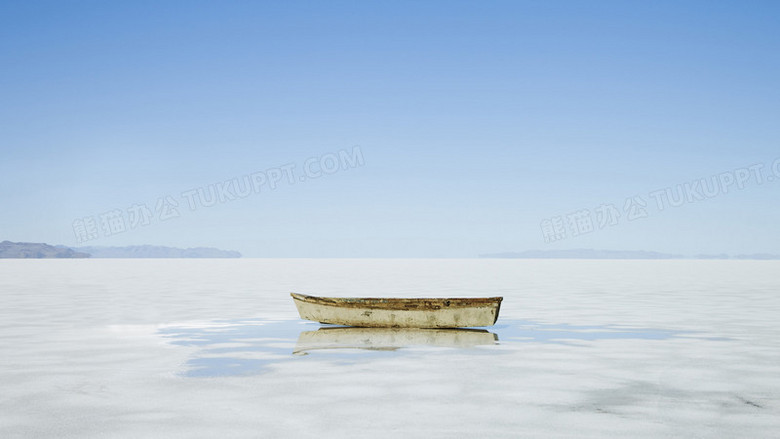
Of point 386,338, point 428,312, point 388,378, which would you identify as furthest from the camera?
point 428,312

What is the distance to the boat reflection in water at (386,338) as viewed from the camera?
17522 millimetres

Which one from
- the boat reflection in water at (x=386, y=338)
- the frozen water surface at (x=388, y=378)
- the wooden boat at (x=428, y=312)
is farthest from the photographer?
the wooden boat at (x=428, y=312)

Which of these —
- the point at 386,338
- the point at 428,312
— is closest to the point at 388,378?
the point at 386,338

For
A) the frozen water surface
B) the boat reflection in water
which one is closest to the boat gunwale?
the boat reflection in water

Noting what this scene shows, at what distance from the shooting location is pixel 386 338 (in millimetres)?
19000

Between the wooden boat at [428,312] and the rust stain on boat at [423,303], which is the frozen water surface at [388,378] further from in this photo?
the rust stain on boat at [423,303]

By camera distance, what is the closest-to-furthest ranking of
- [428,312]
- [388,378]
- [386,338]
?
[388,378] < [386,338] < [428,312]

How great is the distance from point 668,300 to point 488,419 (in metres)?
28.0

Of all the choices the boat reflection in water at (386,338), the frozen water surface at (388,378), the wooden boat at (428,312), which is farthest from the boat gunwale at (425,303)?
the frozen water surface at (388,378)

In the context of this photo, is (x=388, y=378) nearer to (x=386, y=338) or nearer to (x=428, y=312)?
(x=386, y=338)

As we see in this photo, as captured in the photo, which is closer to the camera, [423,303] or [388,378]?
[388,378]

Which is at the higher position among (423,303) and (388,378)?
(423,303)

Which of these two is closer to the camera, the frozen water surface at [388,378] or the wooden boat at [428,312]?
the frozen water surface at [388,378]

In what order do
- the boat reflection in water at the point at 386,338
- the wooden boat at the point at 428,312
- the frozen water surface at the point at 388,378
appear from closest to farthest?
the frozen water surface at the point at 388,378
the boat reflection in water at the point at 386,338
the wooden boat at the point at 428,312
